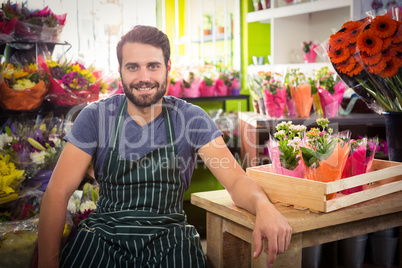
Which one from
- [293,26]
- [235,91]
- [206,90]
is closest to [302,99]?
[206,90]

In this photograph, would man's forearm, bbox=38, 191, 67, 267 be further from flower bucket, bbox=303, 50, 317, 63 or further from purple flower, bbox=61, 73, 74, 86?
flower bucket, bbox=303, 50, 317, 63

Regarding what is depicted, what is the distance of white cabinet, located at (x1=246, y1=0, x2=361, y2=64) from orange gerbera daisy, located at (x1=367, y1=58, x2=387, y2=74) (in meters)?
3.30

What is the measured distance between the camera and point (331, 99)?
135 inches

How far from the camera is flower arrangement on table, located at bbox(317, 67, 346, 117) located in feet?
11.1

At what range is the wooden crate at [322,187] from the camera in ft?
4.54

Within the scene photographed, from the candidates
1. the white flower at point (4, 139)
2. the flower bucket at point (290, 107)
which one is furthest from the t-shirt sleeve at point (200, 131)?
the flower bucket at point (290, 107)

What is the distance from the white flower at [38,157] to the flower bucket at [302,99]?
6.59ft

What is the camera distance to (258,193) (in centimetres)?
149

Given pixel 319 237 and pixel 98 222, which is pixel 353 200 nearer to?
pixel 319 237

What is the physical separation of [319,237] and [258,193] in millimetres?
242

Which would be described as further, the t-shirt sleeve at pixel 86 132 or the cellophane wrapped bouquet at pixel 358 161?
the t-shirt sleeve at pixel 86 132

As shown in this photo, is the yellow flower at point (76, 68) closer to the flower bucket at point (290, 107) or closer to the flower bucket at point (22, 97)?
the flower bucket at point (22, 97)

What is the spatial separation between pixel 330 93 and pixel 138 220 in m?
2.27

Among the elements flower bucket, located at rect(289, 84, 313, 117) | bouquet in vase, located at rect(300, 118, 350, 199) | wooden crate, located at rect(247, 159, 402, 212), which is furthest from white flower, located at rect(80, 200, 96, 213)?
flower bucket, located at rect(289, 84, 313, 117)
